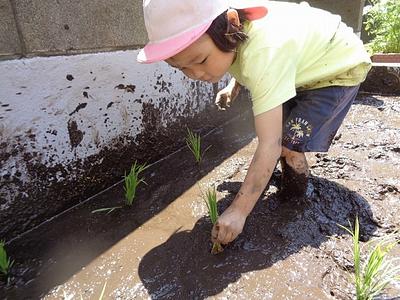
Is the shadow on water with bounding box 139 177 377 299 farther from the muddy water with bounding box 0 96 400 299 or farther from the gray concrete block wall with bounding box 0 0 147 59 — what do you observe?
the gray concrete block wall with bounding box 0 0 147 59

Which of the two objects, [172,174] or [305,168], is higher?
[305,168]

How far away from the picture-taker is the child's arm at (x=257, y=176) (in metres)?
1.52

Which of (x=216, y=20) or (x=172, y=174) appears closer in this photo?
(x=216, y=20)

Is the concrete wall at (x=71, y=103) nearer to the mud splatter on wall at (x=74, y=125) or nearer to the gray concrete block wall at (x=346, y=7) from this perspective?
the mud splatter on wall at (x=74, y=125)

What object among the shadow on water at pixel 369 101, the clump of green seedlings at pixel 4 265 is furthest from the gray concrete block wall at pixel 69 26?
the shadow on water at pixel 369 101

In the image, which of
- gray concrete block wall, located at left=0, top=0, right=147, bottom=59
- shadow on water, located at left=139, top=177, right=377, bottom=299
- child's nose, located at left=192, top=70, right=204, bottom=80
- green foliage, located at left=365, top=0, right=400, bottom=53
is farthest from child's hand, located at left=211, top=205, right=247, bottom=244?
green foliage, located at left=365, top=0, right=400, bottom=53

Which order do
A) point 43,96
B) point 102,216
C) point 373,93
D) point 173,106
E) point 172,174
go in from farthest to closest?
1. point 373,93
2. point 173,106
3. point 172,174
4. point 102,216
5. point 43,96

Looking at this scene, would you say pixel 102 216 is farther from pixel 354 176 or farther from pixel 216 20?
pixel 354 176

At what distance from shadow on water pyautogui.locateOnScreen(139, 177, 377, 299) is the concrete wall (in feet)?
2.49

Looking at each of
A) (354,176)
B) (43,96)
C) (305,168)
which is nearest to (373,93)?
(354,176)

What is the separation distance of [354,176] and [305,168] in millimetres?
382

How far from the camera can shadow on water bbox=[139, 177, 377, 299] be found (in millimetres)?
1569

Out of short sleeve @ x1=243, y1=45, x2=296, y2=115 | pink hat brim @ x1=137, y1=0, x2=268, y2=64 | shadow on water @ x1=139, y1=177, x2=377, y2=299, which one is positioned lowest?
shadow on water @ x1=139, y1=177, x2=377, y2=299

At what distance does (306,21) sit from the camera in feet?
6.03
